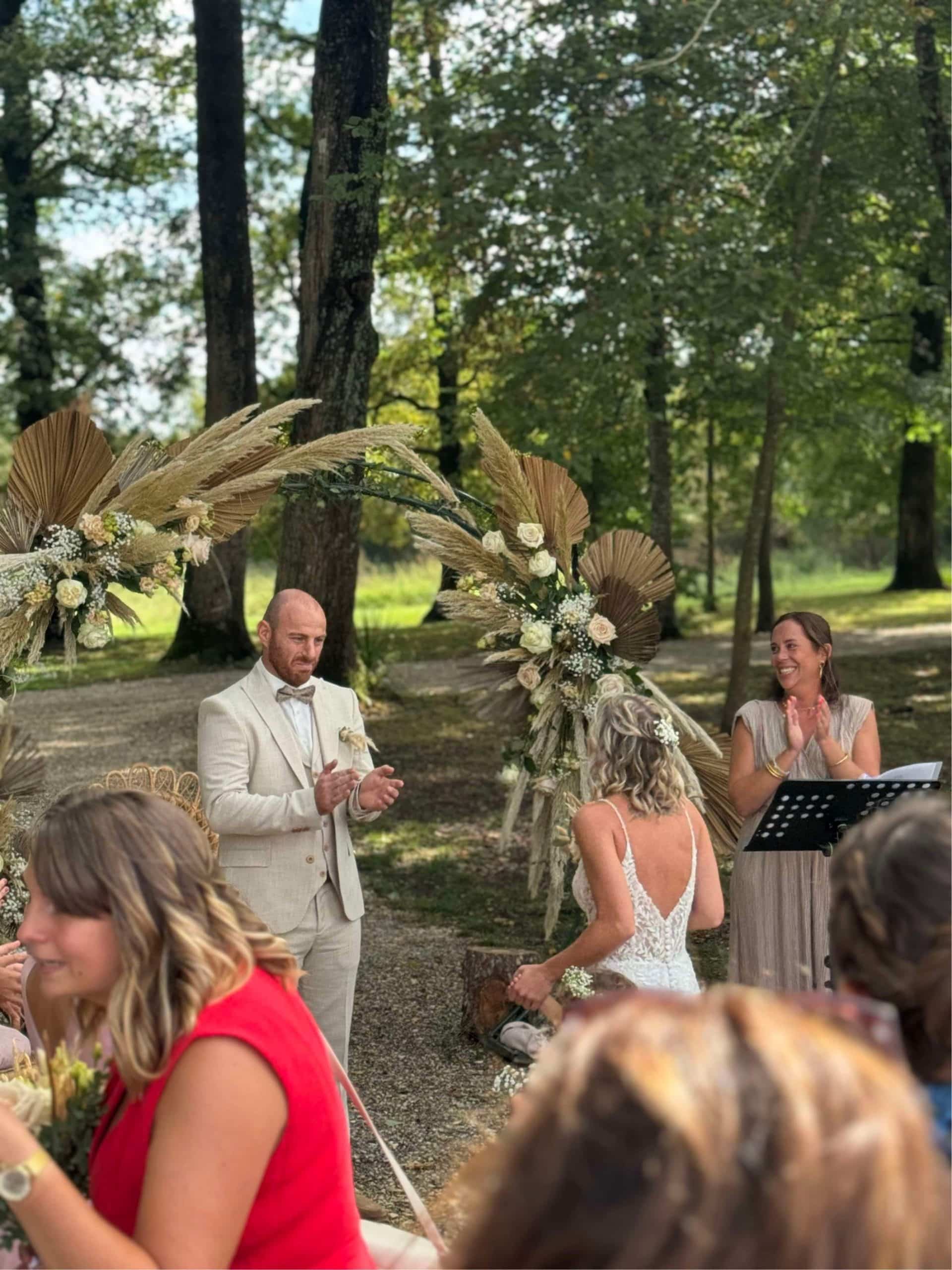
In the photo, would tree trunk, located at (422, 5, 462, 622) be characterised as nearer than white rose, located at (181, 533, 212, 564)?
No

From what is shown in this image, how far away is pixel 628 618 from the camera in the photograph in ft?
19.6

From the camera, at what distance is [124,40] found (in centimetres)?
1727

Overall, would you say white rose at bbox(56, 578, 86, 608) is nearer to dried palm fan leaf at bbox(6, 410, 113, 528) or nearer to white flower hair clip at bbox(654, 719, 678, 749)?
dried palm fan leaf at bbox(6, 410, 113, 528)

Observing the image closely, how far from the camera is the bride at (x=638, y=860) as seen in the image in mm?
4090

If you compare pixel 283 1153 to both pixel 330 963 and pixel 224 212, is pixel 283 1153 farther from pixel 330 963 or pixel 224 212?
pixel 224 212

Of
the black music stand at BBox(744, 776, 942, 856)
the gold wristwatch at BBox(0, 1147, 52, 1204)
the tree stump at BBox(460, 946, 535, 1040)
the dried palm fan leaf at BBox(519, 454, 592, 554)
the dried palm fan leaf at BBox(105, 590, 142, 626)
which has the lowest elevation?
the tree stump at BBox(460, 946, 535, 1040)

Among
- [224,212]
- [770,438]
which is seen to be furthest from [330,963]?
[224,212]

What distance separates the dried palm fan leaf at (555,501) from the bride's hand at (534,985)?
210cm

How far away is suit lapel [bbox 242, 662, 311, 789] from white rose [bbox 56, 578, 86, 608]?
0.63 metres

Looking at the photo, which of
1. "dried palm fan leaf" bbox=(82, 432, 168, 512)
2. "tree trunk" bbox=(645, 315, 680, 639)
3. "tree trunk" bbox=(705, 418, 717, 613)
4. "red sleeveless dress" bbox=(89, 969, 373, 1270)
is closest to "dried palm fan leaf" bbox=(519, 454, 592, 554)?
"dried palm fan leaf" bbox=(82, 432, 168, 512)

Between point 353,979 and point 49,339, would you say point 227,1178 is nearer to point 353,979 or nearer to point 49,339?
point 353,979

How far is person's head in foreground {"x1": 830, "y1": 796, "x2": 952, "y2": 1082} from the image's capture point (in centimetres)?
190

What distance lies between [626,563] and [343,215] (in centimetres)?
544

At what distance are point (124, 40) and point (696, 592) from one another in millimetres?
10854
